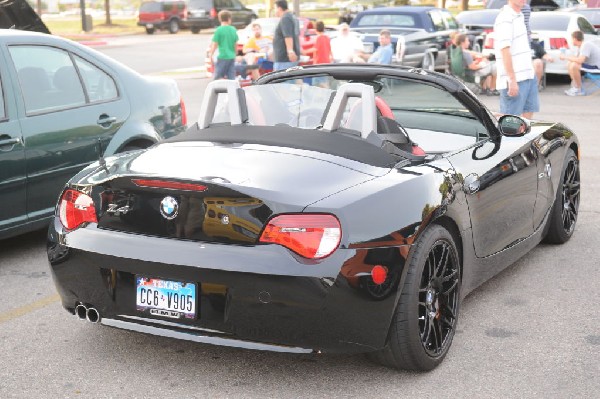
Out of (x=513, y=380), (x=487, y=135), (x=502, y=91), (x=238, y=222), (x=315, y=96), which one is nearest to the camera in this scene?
(x=238, y=222)

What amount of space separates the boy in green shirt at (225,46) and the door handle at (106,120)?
12.2 metres

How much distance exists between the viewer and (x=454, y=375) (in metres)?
4.53

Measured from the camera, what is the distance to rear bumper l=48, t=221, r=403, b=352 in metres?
4.06

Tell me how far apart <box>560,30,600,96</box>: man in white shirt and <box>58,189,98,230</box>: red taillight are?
15.6 meters

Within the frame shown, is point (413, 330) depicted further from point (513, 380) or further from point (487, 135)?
point (487, 135)

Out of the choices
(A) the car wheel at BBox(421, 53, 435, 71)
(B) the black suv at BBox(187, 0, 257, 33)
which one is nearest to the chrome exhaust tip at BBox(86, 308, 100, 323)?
(A) the car wheel at BBox(421, 53, 435, 71)

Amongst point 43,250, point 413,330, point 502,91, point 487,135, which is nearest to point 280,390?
point 413,330

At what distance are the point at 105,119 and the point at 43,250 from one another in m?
A: 1.01

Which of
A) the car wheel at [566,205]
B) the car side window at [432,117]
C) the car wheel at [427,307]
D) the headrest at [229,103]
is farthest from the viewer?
the car wheel at [566,205]

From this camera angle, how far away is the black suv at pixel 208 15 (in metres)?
48.0

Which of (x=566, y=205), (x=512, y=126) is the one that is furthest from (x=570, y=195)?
(x=512, y=126)

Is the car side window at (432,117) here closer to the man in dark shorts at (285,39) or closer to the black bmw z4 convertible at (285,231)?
the black bmw z4 convertible at (285,231)

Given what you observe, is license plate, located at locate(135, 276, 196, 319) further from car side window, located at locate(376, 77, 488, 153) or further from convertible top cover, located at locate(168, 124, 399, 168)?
car side window, located at locate(376, 77, 488, 153)

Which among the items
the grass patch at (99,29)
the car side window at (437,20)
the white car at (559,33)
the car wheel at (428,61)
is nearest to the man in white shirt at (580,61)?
the white car at (559,33)
